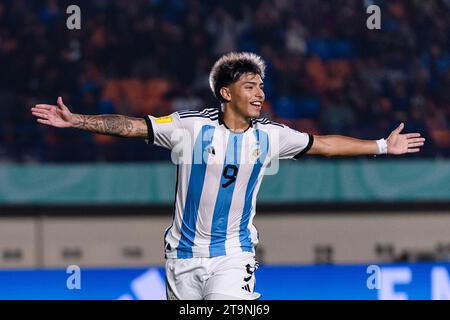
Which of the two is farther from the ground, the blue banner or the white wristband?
the white wristband

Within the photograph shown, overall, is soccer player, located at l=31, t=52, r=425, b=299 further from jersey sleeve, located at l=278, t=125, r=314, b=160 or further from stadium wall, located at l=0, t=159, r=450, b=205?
stadium wall, located at l=0, t=159, r=450, b=205

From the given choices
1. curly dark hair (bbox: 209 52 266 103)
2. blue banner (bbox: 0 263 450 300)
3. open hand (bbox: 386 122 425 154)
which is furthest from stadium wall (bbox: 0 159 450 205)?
curly dark hair (bbox: 209 52 266 103)

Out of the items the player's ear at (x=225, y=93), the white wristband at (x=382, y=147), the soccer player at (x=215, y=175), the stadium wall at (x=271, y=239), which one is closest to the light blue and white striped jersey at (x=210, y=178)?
the soccer player at (x=215, y=175)

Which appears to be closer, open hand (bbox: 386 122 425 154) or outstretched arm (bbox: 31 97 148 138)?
outstretched arm (bbox: 31 97 148 138)

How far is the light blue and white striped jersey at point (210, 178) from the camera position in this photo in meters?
6.90

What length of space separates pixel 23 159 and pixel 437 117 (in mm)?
4717

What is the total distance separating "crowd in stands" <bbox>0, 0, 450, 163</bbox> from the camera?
12.9 metres

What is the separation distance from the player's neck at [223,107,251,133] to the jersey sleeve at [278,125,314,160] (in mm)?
252

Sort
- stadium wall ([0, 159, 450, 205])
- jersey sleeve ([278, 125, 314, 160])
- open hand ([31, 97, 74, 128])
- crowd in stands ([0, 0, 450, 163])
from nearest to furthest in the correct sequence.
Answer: open hand ([31, 97, 74, 128])
jersey sleeve ([278, 125, 314, 160])
stadium wall ([0, 159, 450, 205])
crowd in stands ([0, 0, 450, 163])

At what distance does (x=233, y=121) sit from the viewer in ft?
22.9

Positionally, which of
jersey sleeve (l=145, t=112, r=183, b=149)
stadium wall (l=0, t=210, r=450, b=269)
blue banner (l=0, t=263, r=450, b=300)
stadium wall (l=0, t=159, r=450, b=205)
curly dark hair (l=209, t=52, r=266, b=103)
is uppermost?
curly dark hair (l=209, t=52, r=266, b=103)

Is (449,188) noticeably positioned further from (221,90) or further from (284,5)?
(221,90)

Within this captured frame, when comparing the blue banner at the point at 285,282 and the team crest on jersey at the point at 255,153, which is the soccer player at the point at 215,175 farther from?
the blue banner at the point at 285,282

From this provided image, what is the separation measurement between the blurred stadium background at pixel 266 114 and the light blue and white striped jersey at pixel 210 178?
11.5 ft
